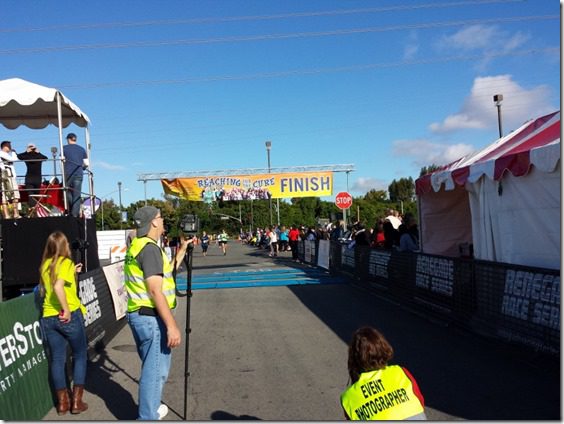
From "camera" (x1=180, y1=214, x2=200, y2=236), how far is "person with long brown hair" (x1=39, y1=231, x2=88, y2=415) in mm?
1118

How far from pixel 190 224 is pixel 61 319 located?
1.48 meters

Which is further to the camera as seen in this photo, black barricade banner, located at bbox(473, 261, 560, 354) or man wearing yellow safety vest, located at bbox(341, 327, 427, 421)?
black barricade banner, located at bbox(473, 261, 560, 354)

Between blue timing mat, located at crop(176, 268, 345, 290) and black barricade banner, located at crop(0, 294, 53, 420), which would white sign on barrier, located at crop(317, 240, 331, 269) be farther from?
black barricade banner, located at crop(0, 294, 53, 420)

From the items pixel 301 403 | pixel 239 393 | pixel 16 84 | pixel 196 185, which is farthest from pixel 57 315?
pixel 196 185

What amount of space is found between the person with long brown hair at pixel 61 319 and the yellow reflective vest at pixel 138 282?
1079mm

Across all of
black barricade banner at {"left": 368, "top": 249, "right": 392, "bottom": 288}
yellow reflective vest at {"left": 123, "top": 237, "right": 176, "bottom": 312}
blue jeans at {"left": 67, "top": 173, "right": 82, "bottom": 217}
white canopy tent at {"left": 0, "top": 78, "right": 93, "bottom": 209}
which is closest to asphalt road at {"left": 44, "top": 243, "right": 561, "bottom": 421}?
yellow reflective vest at {"left": 123, "top": 237, "right": 176, "bottom": 312}

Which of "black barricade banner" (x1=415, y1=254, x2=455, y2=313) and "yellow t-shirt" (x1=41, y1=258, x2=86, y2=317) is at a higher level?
"yellow t-shirt" (x1=41, y1=258, x2=86, y2=317)

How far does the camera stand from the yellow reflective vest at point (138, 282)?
427 cm

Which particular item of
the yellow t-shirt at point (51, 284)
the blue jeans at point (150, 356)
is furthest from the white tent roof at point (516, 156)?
the yellow t-shirt at point (51, 284)

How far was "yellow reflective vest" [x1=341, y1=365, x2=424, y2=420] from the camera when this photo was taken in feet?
9.62

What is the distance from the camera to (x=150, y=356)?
14.1 feet

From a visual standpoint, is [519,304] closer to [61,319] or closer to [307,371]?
[307,371]

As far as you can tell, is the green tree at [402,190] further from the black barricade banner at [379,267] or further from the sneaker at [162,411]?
the sneaker at [162,411]

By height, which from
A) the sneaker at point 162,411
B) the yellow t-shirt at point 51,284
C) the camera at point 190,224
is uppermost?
the camera at point 190,224
